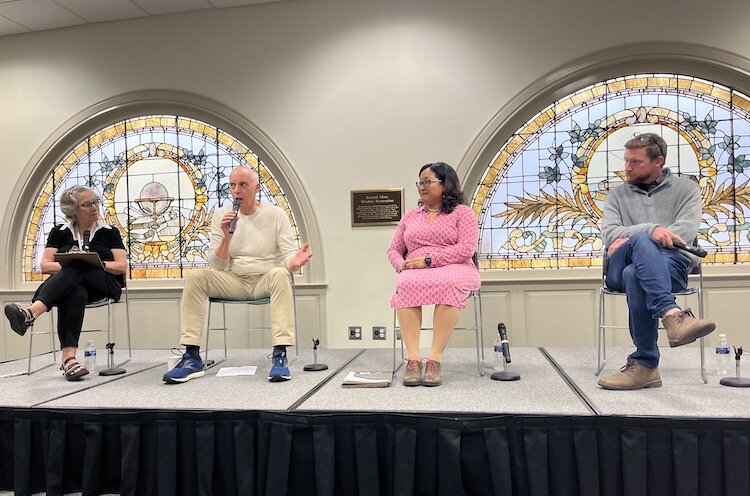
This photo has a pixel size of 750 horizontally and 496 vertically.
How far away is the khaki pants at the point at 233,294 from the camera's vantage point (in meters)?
2.72

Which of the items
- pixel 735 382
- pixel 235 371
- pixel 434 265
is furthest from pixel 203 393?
pixel 735 382

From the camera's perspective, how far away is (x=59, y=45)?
4574 mm

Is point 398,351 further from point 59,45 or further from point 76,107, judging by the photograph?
point 59,45

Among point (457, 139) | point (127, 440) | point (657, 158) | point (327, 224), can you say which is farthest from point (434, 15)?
point (127, 440)

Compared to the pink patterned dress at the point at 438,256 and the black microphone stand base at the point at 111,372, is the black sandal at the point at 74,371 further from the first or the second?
the pink patterned dress at the point at 438,256

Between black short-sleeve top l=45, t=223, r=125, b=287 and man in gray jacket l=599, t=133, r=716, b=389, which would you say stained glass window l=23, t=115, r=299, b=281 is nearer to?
black short-sleeve top l=45, t=223, r=125, b=287

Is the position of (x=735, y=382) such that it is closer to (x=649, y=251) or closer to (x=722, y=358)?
(x=722, y=358)

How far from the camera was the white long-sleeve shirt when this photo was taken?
117 inches

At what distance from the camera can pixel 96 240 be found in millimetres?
3092

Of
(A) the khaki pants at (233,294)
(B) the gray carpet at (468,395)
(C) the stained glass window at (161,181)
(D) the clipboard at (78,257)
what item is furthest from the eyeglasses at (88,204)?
(B) the gray carpet at (468,395)

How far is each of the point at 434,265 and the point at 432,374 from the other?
0.53m

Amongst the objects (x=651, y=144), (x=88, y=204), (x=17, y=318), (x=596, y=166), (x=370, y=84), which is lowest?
(x=17, y=318)

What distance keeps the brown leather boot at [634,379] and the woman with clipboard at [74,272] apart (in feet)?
8.10

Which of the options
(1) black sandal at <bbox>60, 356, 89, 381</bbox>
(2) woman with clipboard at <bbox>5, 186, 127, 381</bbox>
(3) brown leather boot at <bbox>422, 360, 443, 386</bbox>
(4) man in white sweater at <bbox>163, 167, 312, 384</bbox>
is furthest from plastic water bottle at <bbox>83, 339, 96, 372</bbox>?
(3) brown leather boot at <bbox>422, 360, 443, 386</bbox>
